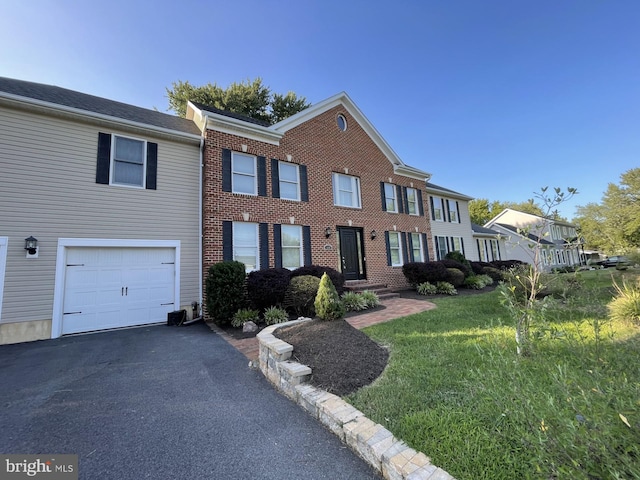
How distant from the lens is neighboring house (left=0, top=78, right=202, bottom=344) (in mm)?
6422

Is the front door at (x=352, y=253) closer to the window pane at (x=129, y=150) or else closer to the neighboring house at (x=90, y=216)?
the neighboring house at (x=90, y=216)

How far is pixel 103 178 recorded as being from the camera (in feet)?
24.4

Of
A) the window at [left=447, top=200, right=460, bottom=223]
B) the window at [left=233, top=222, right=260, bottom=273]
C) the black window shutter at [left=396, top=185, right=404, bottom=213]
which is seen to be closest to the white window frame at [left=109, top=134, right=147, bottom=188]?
the window at [left=233, top=222, right=260, bottom=273]

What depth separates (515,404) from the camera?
1.78m

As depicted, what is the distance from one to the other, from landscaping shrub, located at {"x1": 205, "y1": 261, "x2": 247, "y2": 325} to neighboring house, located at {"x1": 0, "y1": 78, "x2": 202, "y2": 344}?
1322 millimetres

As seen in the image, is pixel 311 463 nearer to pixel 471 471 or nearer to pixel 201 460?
pixel 201 460

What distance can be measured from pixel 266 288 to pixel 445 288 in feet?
24.5

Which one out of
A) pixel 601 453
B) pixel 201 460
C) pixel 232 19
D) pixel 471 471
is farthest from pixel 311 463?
pixel 232 19

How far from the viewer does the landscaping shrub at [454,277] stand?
1162 cm

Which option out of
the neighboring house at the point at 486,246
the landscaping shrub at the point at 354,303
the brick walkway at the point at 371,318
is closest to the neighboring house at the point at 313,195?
the landscaping shrub at the point at 354,303

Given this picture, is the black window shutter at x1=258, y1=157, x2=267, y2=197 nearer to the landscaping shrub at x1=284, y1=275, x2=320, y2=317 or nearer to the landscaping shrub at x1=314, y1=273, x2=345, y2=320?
the landscaping shrub at x1=284, y1=275, x2=320, y2=317

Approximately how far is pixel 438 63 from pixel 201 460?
1474cm

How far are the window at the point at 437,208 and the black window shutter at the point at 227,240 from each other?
1280 cm

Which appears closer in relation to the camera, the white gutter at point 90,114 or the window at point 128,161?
the white gutter at point 90,114
